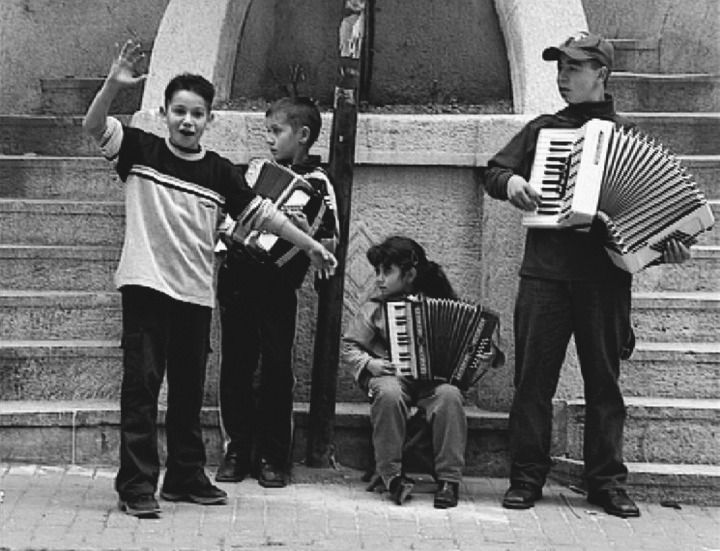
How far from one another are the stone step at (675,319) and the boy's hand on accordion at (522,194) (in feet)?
4.76

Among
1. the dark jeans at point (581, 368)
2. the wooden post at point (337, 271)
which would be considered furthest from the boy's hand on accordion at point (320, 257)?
the dark jeans at point (581, 368)

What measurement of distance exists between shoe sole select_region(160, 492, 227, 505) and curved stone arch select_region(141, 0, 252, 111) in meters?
2.11

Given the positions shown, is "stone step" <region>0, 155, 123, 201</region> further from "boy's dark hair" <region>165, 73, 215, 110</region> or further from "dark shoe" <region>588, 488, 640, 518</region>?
"dark shoe" <region>588, 488, 640, 518</region>

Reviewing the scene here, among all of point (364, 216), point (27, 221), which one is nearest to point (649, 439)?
point (364, 216)

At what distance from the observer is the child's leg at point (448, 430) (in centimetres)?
652

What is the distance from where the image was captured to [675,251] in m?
6.30

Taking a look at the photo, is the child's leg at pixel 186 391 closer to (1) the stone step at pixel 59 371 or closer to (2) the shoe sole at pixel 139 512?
(2) the shoe sole at pixel 139 512

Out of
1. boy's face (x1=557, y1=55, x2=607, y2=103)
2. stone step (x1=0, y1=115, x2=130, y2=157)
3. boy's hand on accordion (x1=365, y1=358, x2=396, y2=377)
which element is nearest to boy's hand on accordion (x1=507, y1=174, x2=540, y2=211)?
boy's face (x1=557, y1=55, x2=607, y2=103)

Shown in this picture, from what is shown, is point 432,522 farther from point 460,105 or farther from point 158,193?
point 460,105

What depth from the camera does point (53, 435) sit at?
690cm

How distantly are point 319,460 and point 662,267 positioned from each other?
221cm

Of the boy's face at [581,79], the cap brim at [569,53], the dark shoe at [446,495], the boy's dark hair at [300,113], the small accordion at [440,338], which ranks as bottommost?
the dark shoe at [446,495]

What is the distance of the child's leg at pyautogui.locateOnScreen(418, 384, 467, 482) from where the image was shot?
652 cm

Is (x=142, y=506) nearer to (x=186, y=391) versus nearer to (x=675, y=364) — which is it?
(x=186, y=391)
